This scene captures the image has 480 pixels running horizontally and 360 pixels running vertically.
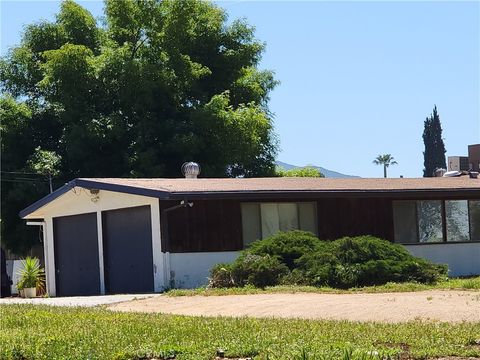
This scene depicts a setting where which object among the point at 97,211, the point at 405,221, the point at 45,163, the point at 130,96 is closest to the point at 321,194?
the point at 405,221

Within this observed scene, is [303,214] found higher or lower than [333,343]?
higher

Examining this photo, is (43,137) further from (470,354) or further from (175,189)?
(470,354)

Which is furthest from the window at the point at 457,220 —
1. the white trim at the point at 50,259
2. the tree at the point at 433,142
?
the tree at the point at 433,142

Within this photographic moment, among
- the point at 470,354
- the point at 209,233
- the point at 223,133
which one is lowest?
the point at 470,354

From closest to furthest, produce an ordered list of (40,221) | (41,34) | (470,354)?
(470,354)
(40,221)
(41,34)

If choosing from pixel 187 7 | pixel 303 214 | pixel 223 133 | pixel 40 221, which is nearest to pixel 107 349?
pixel 303 214

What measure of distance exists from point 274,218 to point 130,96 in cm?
1221

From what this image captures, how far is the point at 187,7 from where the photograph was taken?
34.8 metres

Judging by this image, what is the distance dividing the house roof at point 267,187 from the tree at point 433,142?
4147 cm

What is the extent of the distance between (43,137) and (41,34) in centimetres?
455

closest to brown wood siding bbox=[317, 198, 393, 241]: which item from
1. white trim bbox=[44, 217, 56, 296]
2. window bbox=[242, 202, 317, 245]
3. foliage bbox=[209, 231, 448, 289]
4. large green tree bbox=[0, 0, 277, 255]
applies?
window bbox=[242, 202, 317, 245]

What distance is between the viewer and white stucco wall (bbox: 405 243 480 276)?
2505 centimetres

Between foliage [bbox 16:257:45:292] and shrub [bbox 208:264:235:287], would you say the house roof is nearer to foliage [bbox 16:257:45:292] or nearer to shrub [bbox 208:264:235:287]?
foliage [bbox 16:257:45:292]

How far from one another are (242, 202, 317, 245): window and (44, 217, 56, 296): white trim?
7.17 meters
